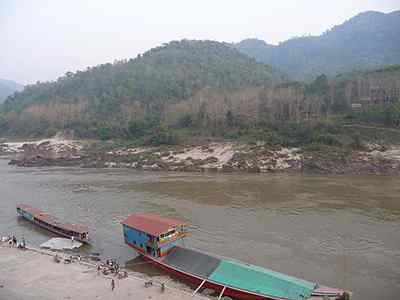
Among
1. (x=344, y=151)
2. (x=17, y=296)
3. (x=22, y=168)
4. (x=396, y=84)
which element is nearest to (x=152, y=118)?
(x=22, y=168)

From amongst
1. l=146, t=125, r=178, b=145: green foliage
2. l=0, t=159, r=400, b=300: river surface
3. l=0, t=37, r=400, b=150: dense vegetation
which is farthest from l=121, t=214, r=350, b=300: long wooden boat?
l=146, t=125, r=178, b=145: green foliage

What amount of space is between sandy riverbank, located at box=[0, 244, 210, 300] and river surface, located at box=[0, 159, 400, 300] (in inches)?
187

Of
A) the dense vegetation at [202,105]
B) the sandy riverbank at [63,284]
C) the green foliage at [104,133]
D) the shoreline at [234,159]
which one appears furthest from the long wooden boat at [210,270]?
the green foliage at [104,133]

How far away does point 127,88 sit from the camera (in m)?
110

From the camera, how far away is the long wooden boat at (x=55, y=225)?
96.6 ft

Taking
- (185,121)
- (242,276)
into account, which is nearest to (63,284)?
(242,276)

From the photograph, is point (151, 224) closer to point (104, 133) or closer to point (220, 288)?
point (220, 288)

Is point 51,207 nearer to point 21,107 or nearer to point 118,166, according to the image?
point 118,166

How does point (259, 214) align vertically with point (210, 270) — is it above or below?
below

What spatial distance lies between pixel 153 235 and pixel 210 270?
4.40 m

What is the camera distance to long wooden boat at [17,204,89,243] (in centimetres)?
2944

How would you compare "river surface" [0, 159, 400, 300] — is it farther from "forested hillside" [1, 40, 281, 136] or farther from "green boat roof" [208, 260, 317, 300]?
"forested hillside" [1, 40, 281, 136]

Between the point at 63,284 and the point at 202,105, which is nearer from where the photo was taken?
the point at 63,284

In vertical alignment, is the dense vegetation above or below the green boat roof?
above
